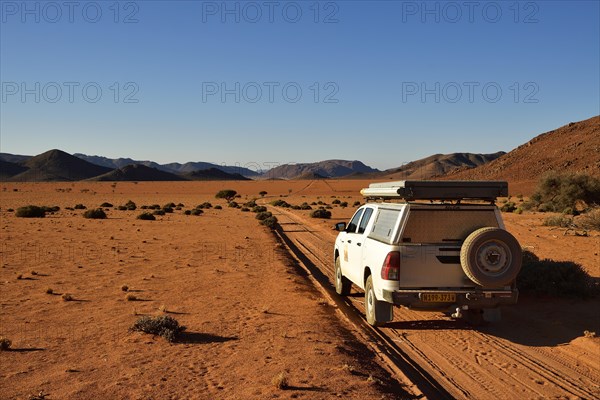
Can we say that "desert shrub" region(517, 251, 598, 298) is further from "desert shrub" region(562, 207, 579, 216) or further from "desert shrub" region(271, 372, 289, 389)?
"desert shrub" region(562, 207, 579, 216)

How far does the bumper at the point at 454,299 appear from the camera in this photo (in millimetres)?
7801

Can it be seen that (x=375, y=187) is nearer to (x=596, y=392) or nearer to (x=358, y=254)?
(x=358, y=254)

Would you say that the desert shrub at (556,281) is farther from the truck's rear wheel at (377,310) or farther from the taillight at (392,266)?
the taillight at (392,266)

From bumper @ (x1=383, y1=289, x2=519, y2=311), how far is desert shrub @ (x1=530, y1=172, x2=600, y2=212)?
31.5 meters

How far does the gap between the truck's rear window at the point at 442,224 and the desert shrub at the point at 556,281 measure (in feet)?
12.7

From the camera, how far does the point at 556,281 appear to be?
36.2 feet

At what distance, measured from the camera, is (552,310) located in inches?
393

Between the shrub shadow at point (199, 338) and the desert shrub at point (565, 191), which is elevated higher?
the desert shrub at point (565, 191)

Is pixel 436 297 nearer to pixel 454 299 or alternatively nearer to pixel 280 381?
pixel 454 299

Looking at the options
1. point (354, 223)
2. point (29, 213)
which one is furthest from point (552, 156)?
point (354, 223)

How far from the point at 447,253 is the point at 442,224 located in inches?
18.5

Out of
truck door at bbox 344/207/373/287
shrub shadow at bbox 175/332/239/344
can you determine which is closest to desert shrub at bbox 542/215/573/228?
truck door at bbox 344/207/373/287

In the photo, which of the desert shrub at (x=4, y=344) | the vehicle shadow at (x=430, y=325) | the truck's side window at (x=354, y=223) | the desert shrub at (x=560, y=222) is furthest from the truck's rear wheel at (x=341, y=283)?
the desert shrub at (x=560, y=222)

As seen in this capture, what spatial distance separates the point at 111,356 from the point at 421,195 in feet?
17.2
